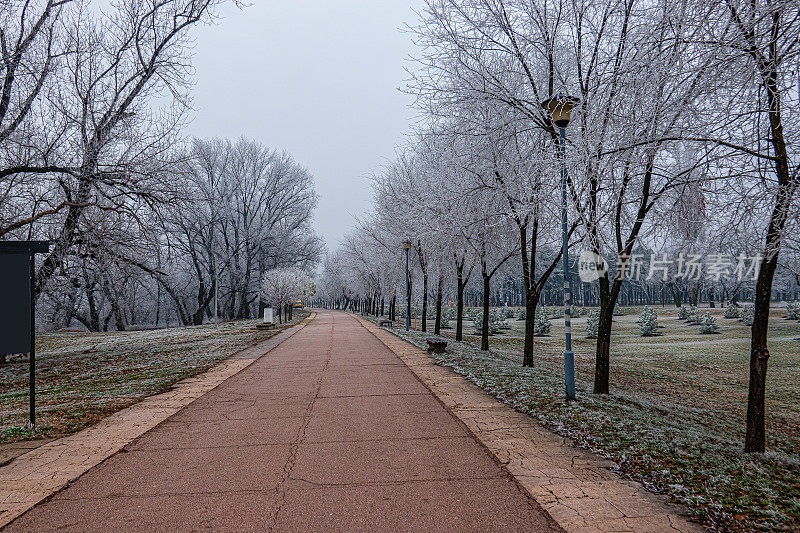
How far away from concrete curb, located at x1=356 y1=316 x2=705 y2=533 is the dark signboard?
6485 mm

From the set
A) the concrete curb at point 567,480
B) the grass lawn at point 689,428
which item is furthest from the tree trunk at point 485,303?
the concrete curb at point 567,480

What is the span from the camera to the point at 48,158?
47.8ft

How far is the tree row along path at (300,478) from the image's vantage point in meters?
3.66

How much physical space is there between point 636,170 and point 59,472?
26.9 feet

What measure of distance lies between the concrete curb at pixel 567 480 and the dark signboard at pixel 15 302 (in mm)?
6485

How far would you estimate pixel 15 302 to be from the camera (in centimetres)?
681

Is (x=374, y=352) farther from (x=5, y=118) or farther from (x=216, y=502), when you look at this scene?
(x=5, y=118)

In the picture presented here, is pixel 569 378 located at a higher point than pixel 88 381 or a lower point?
higher

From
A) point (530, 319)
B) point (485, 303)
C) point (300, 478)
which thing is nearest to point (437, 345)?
point (530, 319)

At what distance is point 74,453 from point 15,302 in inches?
111

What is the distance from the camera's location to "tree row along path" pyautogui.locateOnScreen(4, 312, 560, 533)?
12.0 feet

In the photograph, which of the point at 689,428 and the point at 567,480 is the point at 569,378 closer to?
the point at 689,428

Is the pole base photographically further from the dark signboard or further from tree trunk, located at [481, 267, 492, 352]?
tree trunk, located at [481, 267, 492, 352]

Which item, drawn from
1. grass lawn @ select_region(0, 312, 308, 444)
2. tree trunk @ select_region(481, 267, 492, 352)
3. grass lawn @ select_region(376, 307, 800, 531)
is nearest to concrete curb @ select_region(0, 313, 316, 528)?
grass lawn @ select_region(0, 312, 308, 444)
